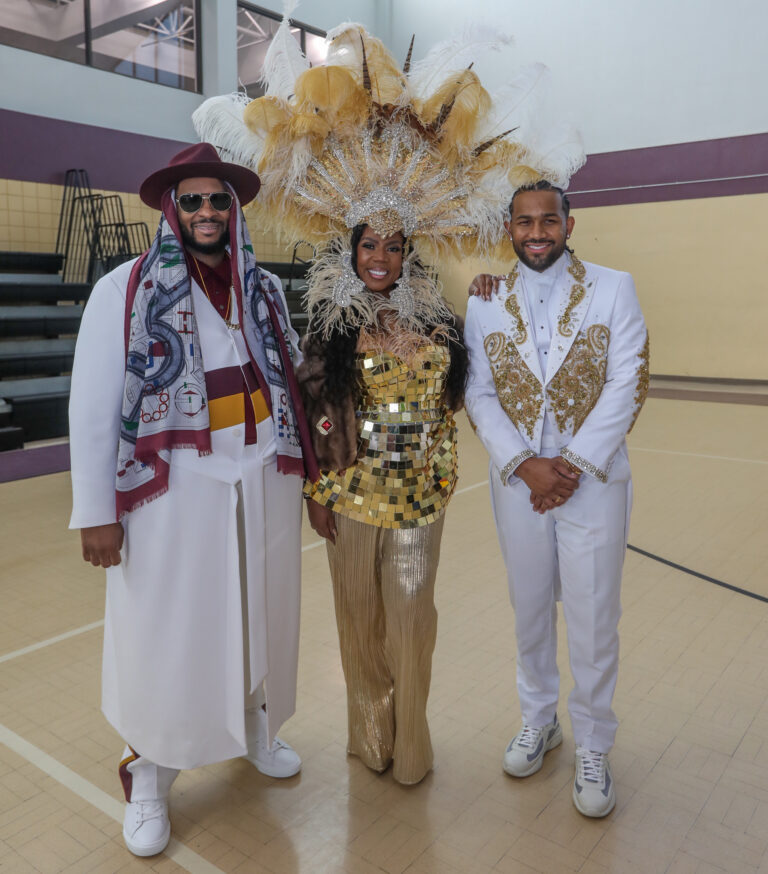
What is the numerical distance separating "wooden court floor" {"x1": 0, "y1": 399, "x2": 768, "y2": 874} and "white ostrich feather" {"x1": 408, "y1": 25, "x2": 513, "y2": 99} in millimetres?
1967

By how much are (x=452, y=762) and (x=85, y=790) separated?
1.07m

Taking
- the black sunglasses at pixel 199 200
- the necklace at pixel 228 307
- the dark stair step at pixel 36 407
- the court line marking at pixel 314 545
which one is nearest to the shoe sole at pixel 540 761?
the necklace at pixel 228 307

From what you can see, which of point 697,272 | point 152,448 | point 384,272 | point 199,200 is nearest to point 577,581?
point 384,272

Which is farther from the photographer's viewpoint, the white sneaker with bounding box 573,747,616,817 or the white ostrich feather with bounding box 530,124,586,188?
the white ostrich feather with bounding box 530,124,586,188

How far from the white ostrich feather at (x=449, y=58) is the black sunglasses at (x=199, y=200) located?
0.64 metres

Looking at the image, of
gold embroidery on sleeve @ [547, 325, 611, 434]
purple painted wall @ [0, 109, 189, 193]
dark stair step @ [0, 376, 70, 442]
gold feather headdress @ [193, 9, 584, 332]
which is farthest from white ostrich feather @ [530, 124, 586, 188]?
purple painted wall @ [0, 109, 189, 193]

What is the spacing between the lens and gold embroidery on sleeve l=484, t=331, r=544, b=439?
2102 millimetres

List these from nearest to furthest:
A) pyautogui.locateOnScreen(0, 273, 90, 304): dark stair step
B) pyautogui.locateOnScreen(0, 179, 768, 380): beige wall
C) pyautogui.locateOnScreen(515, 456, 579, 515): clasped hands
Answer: pyautogui.locateOnScreen(515, 456, 579, 515): clasped hands → pyautogui.locateOnScreen(0, 273, 90, 304): dark stair step → pyautogui.locateOnScreen(0, 179, 768, 380): beige wall

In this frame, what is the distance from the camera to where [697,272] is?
1058cm

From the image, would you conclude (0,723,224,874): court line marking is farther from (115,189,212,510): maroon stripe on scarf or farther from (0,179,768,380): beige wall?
(0,179,768,380): beige wall

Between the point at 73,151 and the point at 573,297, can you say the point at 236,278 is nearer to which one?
the point at 573,297

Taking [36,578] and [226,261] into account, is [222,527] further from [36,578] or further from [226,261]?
[36,578]

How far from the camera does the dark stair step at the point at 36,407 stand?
654cm

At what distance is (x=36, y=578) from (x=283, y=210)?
2467 millimetres
